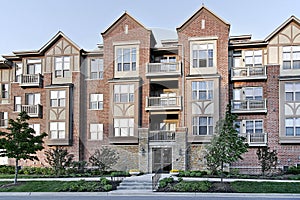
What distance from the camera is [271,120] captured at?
1044 inches

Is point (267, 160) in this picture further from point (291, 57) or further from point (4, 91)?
point (4, 91)

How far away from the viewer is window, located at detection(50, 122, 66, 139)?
29.2 meters

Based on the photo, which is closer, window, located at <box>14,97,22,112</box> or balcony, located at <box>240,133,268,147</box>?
balcony, located at <box>240,133,268,147</box>

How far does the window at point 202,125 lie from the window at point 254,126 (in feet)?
9.62

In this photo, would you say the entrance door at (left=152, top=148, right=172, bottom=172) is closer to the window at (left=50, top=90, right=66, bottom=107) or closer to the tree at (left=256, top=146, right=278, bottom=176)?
the tree at (left=256, top=146, right=278, bottom=176)

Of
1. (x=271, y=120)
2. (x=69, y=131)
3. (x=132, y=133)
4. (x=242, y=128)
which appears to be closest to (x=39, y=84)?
(x=69, y=131)

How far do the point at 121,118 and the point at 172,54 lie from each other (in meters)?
6.39

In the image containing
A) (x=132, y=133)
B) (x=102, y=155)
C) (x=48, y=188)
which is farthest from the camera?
(x=132, y=133)

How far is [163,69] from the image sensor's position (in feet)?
90.0

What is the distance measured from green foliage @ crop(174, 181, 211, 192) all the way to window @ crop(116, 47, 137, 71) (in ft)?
41.5

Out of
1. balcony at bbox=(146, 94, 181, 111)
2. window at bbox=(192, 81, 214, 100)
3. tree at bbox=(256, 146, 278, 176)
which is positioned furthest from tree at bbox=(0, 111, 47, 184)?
tree at bbox=(256, 146, 278, 176)

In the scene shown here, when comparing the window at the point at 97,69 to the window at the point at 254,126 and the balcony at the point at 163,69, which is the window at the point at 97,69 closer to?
the balcony at the point at 163,69

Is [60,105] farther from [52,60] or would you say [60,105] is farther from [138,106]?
[138,106]

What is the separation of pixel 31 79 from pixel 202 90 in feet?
46.0
